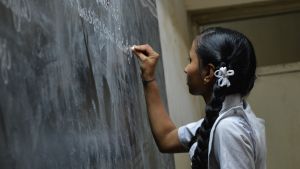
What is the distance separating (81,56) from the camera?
136cm

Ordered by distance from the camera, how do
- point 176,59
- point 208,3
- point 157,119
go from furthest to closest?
point 208,3, point 176,59, point 157,119

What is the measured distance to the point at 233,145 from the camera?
125 cm

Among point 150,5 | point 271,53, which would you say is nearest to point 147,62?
point 150,5

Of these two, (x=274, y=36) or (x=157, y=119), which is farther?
(x=274, y=36)

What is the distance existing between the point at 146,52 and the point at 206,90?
1.25 feet

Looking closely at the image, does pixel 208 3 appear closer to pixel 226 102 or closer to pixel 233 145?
pixel 226 102

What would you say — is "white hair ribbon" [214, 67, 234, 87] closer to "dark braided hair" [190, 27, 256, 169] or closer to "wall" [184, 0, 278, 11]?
"dark braided hair" [190, 27, 256, 169]

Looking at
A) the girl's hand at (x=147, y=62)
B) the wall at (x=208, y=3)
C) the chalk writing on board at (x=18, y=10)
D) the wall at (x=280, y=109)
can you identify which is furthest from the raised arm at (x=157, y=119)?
the wall at (x=280, y=109)

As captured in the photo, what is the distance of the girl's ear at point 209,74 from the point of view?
1.39 metres

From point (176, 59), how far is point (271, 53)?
115cm

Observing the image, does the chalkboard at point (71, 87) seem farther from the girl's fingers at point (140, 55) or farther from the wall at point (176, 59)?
the wall at point (176, 59)

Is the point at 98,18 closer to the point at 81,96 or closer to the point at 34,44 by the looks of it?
the point at 81,96

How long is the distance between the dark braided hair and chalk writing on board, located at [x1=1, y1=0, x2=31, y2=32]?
0.50 m

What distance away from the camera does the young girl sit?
1258mm
